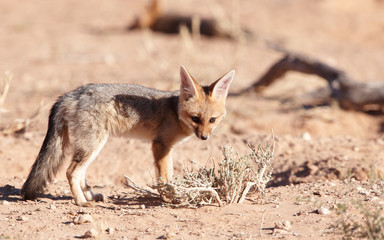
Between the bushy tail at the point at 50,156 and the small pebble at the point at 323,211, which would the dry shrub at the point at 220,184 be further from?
the bushy tail at the point at 50,156

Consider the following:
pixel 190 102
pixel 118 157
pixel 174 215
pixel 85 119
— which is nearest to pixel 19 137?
pixel 118 157

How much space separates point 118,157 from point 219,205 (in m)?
2.54

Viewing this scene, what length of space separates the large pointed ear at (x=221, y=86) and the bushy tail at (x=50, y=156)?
5.43 ft

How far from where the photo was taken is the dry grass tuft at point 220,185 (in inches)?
180

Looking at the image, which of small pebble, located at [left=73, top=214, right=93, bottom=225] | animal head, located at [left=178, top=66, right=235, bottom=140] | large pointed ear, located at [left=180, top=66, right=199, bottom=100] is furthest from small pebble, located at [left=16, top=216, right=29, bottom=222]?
large pointed ear, located at [left=180, top=66, right=199, bottom=100]

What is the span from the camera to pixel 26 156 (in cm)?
658

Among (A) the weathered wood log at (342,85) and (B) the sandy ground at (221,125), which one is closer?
(B) the sandy ground at (221,125)

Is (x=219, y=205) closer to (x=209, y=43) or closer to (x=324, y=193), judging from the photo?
(x=324, y=193)

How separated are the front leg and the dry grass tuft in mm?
321

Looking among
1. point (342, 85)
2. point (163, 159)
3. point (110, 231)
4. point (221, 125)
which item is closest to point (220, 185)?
point (163, 159)

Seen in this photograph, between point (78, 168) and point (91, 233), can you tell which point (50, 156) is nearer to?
point (78, 168)

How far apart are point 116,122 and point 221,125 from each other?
3.90 meters

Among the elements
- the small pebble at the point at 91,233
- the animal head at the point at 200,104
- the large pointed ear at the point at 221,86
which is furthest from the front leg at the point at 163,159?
the small pebble at the point at 91,233

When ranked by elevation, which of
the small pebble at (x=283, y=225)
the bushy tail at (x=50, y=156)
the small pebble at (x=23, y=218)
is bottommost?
the small pebble at (x=283, y=225)
